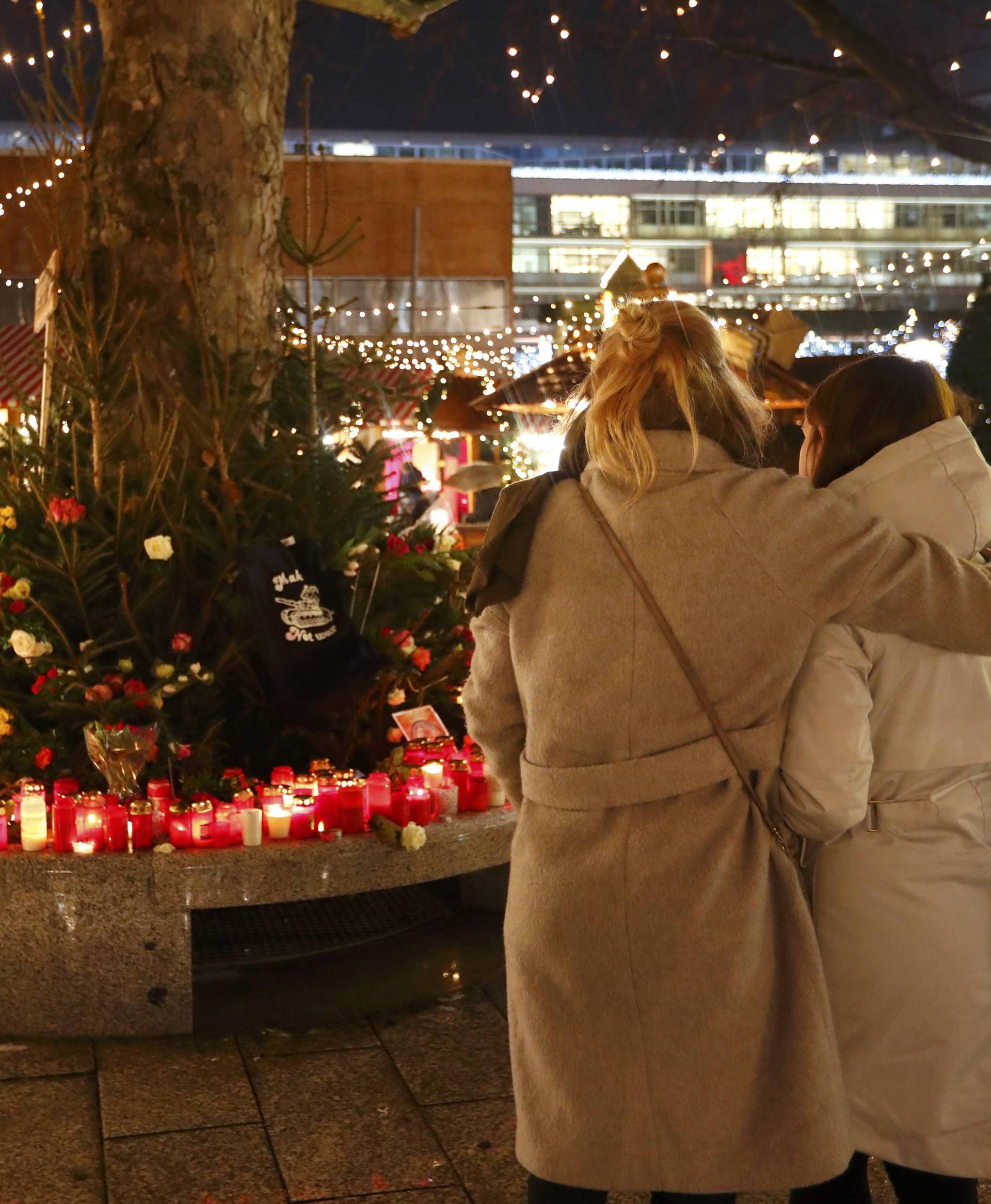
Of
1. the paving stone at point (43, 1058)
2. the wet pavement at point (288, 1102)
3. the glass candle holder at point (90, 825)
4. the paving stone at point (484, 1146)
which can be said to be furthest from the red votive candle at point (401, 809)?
the paving stone at point (43, 1058)

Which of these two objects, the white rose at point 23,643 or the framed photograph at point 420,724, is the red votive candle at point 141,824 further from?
the framed photograph at point 420,724

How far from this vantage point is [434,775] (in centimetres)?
496

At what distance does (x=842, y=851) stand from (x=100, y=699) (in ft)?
10.4

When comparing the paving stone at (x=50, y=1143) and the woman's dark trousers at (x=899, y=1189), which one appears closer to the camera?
the woman's dark trousers at (x=899, y=1189)

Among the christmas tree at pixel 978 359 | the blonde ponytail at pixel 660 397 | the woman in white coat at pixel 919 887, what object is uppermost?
the christmas tree at pixel 978 359

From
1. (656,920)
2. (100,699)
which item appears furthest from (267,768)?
(656,920)

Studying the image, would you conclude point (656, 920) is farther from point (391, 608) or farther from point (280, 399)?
point (280, 399)

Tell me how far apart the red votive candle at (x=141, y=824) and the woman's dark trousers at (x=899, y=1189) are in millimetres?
2440

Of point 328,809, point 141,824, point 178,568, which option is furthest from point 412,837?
point 178,568

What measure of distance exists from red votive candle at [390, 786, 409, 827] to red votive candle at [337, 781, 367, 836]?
121mm

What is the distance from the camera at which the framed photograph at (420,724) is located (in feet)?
17.1

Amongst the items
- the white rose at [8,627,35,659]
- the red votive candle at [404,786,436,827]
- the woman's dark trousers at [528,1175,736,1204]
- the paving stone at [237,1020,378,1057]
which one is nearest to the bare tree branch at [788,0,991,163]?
the red votive candle at [404,786,436,827]

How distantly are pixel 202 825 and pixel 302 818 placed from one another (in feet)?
1.10

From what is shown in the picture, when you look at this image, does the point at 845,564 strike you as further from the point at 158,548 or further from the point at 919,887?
the point at 158,548
